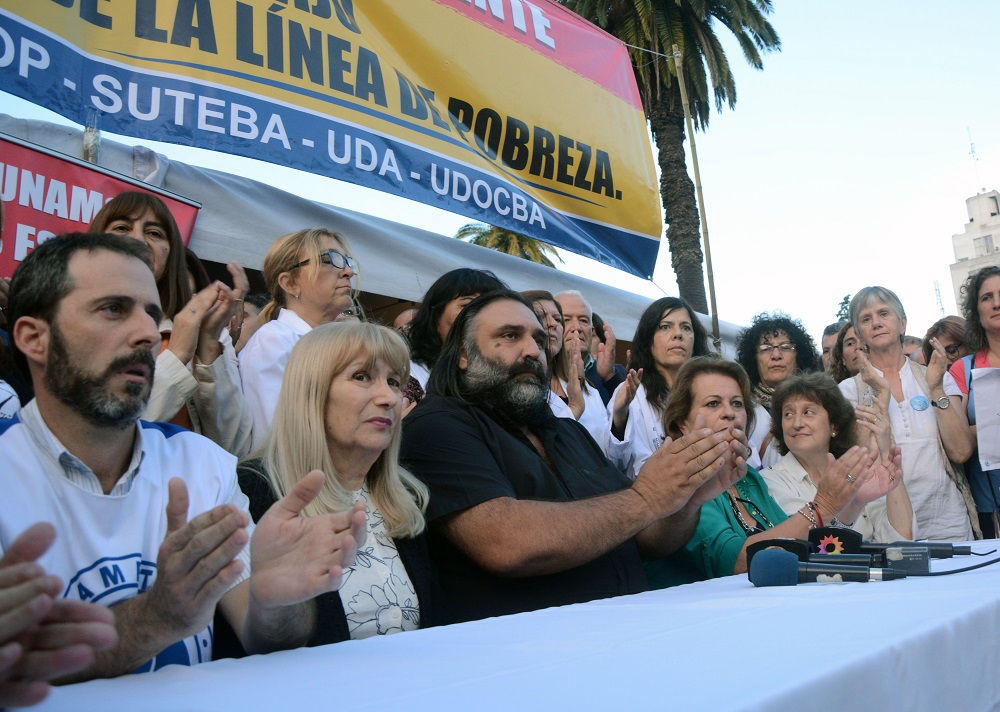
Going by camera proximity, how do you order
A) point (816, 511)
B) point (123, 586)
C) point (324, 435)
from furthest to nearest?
point (816, 511) < point (324, 435) < point (123, 586)

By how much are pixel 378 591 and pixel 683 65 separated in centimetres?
1285

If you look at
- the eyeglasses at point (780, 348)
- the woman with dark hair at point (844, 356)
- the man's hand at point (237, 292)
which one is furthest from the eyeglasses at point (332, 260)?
the woman with dark hair at point (844, 356)

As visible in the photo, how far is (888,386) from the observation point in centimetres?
421

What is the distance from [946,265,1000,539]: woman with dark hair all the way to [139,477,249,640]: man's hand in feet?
12.5

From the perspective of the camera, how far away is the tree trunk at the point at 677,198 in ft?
43.9

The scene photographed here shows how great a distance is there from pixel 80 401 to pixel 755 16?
45.3 feet

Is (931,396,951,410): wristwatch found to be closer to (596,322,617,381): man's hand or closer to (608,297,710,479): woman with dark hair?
(608,297,710,479): woman with dark hair

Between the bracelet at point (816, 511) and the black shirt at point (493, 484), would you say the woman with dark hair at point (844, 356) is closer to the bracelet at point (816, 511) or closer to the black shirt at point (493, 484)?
the bracelet at point (816, 511)

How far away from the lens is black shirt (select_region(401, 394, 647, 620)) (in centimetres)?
238

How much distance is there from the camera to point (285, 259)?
343 centimetres

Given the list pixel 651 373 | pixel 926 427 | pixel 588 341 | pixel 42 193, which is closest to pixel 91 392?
pixel 42 193

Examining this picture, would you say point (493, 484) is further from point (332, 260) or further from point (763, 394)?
point (763, 394)

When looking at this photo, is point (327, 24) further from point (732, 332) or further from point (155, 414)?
point (732, 332)

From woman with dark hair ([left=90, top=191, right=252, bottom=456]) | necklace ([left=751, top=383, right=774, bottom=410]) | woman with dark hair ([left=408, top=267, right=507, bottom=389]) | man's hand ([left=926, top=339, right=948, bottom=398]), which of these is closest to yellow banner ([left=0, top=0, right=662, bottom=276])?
woman with dark hair ([left=90, top=191, right=252, bottom=456])
